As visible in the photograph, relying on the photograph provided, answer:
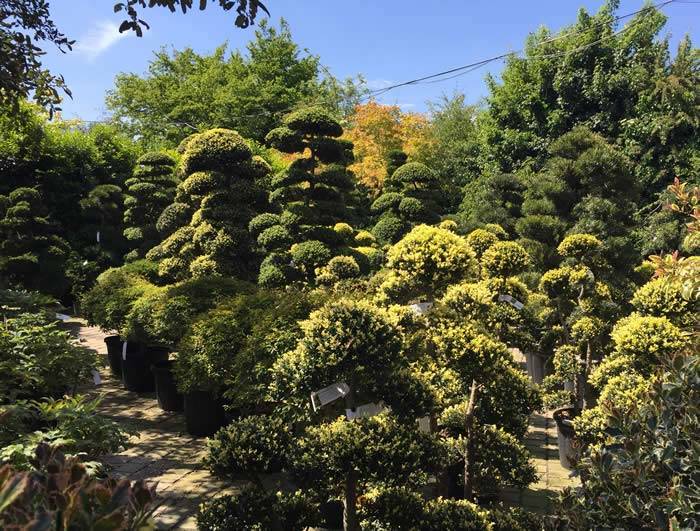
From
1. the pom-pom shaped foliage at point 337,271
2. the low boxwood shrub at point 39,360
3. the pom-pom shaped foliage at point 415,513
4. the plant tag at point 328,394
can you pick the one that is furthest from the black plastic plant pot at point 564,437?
the low boxwood shrub at point 39,360

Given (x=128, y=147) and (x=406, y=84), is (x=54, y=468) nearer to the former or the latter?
(x=406, y=84)

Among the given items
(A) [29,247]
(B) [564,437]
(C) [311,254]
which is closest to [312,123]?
(C) [311,254]

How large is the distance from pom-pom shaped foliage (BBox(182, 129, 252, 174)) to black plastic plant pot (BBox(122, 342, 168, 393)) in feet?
8.95

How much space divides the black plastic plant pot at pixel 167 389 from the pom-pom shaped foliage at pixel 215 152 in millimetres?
3084

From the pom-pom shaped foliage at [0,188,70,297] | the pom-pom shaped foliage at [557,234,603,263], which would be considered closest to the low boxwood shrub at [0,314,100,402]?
the pom-pom shaped foliage at [557,234,603,263]

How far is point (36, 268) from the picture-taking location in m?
11.2

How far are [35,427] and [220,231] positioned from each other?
444cm

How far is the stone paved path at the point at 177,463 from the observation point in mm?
3906

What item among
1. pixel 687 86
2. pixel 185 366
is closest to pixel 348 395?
pixel 185 366

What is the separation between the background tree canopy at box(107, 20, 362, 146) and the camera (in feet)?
66.9

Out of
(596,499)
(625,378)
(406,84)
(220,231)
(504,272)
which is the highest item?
(406,84)

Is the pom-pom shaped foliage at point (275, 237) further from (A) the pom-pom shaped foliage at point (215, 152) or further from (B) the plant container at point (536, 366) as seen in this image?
(B) the plant container at point (536, 366)

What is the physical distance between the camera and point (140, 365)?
21.8 ft

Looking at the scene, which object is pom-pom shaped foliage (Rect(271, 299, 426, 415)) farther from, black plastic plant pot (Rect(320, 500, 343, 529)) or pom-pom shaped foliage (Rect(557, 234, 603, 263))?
pom-pom shaped foliage (Rect(557, 234, 603, 263))
